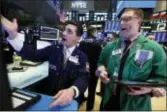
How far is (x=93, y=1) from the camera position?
2.48 meters

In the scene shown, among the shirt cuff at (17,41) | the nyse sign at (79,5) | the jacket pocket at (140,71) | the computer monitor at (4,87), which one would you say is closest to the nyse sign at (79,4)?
the nyse sign at (79,5)

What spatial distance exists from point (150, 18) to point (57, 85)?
296cm

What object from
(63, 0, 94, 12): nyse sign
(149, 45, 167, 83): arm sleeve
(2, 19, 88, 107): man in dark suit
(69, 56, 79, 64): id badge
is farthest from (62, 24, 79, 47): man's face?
(149, 45, 167, 83): arm sleeve

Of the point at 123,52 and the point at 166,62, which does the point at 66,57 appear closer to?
the point at 123,52

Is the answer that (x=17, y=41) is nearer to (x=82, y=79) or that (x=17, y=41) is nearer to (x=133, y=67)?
(x=82, y=79)

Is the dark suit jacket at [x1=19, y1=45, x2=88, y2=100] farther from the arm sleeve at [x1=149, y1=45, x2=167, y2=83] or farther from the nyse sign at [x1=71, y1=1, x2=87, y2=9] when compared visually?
the nyse sign at [x1=71, y1=1, x2=87, y2=9]

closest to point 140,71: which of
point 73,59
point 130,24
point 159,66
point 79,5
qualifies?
point 159,66

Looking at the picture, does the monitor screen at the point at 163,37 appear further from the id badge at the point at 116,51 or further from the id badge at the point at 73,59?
the id badge at the point at 73,59

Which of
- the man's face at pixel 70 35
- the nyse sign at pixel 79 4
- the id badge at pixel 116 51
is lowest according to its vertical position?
the id badge at pixel 116 51

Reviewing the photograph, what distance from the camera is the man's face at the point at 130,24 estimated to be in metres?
1.42

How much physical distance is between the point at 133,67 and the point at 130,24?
30cm

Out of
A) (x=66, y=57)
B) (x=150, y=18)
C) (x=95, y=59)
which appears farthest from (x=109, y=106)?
(x=150, y=18)

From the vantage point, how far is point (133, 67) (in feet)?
4.48

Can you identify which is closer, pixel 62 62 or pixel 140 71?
pixel 140 71
